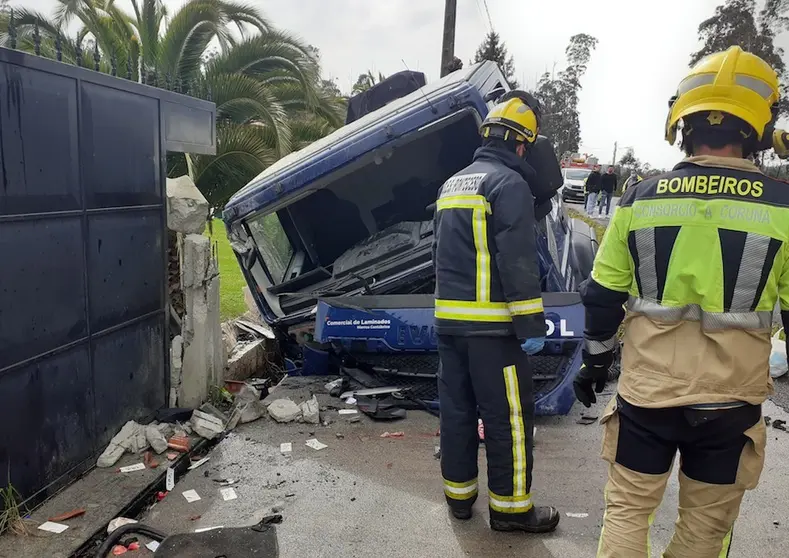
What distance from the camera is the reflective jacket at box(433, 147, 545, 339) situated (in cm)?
276

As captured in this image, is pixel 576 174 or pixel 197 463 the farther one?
pixel 576 174

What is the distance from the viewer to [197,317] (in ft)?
14.0

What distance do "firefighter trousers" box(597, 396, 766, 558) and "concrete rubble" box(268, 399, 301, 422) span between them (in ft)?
8.24

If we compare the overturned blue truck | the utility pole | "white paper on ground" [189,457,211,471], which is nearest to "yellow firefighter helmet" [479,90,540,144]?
the overturned blue truck

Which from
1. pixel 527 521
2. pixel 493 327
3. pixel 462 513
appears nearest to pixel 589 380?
pixel 493 327

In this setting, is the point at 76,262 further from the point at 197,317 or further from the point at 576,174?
the point at 576,174

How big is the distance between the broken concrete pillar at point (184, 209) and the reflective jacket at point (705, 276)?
2.92m

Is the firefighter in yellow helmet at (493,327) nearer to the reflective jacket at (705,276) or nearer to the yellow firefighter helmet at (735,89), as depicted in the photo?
the reflective jacket at (705,276)

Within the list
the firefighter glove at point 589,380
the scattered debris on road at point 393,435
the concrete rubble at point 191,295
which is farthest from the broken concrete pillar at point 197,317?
the firefighter glove at point 589,380

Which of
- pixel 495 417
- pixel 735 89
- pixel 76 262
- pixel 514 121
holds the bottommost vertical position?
pixel 495 417

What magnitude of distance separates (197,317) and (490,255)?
225cm

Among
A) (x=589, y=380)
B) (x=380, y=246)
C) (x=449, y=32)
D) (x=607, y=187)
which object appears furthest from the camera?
(x=607, y=187)

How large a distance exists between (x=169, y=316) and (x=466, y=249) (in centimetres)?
232

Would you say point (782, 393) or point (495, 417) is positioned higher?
point (495, 417)
